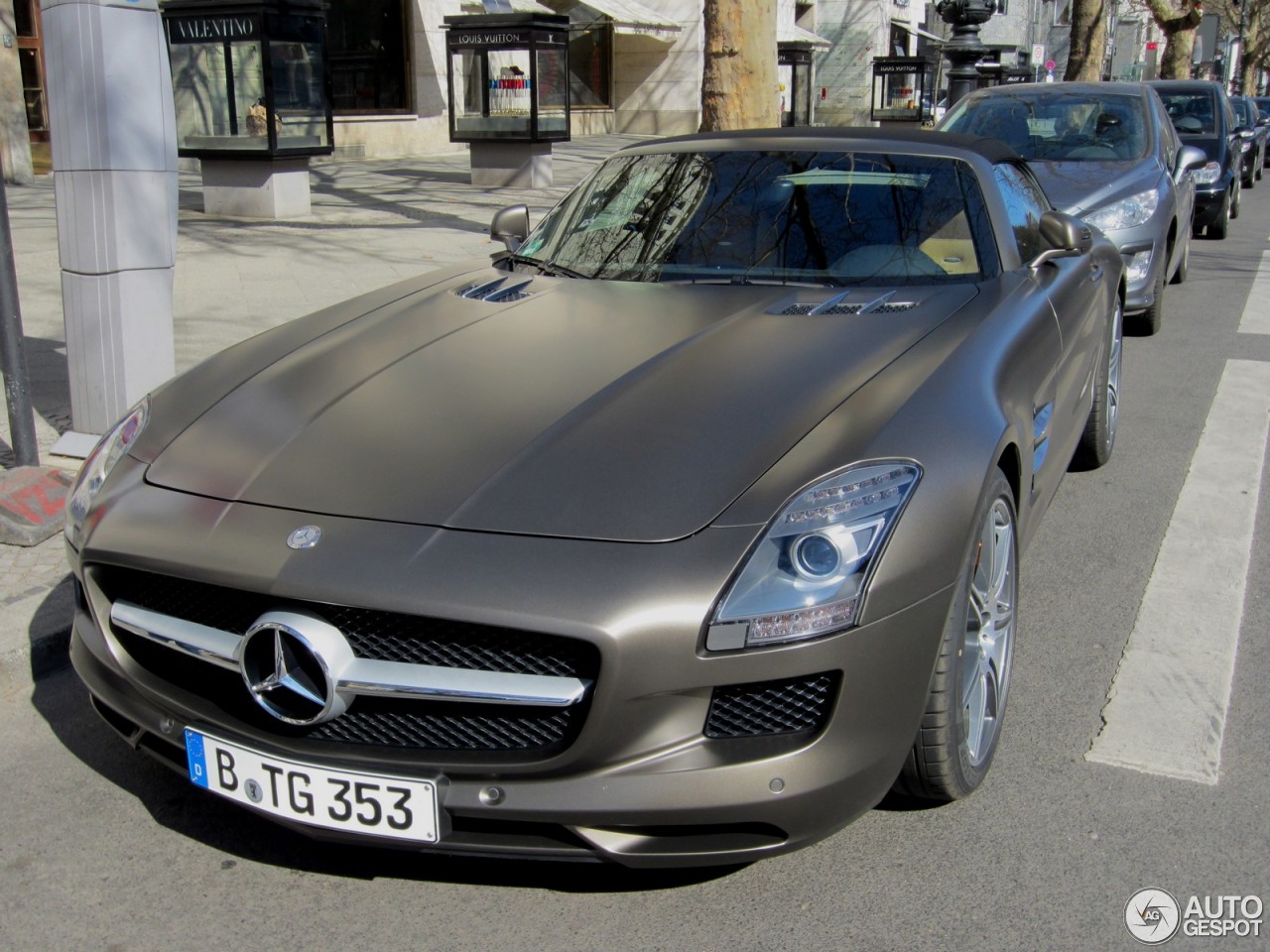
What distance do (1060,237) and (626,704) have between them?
2707 millimetres

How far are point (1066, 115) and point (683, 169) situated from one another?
5.96 meters

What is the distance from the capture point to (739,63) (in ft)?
34.5

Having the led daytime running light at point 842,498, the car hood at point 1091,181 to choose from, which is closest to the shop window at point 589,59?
the car hood at point 1091,181

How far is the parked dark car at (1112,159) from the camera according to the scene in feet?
27.0

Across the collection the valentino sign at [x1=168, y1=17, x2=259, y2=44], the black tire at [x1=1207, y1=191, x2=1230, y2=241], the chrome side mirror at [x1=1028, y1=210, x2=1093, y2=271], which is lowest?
the black tire at [x1=1207, y1=191, x2=1230, y2=241]

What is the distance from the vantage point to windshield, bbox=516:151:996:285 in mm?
3973

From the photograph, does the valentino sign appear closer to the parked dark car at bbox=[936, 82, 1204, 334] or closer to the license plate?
the parked dark car at bbox=[936, 82, 1204, 334]

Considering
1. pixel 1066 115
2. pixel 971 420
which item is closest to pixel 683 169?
pixel 971 420

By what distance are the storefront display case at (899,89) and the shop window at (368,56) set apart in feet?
38.1

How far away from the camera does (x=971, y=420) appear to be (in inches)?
116

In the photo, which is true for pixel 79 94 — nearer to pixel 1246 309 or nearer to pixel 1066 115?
pixel 1066 115

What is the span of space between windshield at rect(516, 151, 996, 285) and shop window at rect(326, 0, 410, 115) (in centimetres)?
2042

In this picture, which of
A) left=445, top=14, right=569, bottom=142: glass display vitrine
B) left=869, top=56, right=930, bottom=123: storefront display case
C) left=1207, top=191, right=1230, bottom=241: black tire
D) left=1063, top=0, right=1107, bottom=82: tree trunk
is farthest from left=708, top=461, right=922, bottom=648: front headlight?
left=869, top=56, right=930, bottom=123: storefront display case

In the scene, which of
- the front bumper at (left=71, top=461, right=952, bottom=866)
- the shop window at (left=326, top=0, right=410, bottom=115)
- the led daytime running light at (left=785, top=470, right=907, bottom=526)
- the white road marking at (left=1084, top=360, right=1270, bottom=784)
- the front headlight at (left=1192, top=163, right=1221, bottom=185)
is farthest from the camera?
the shop window at (left=326, top=0, right=410, bottom=115)
